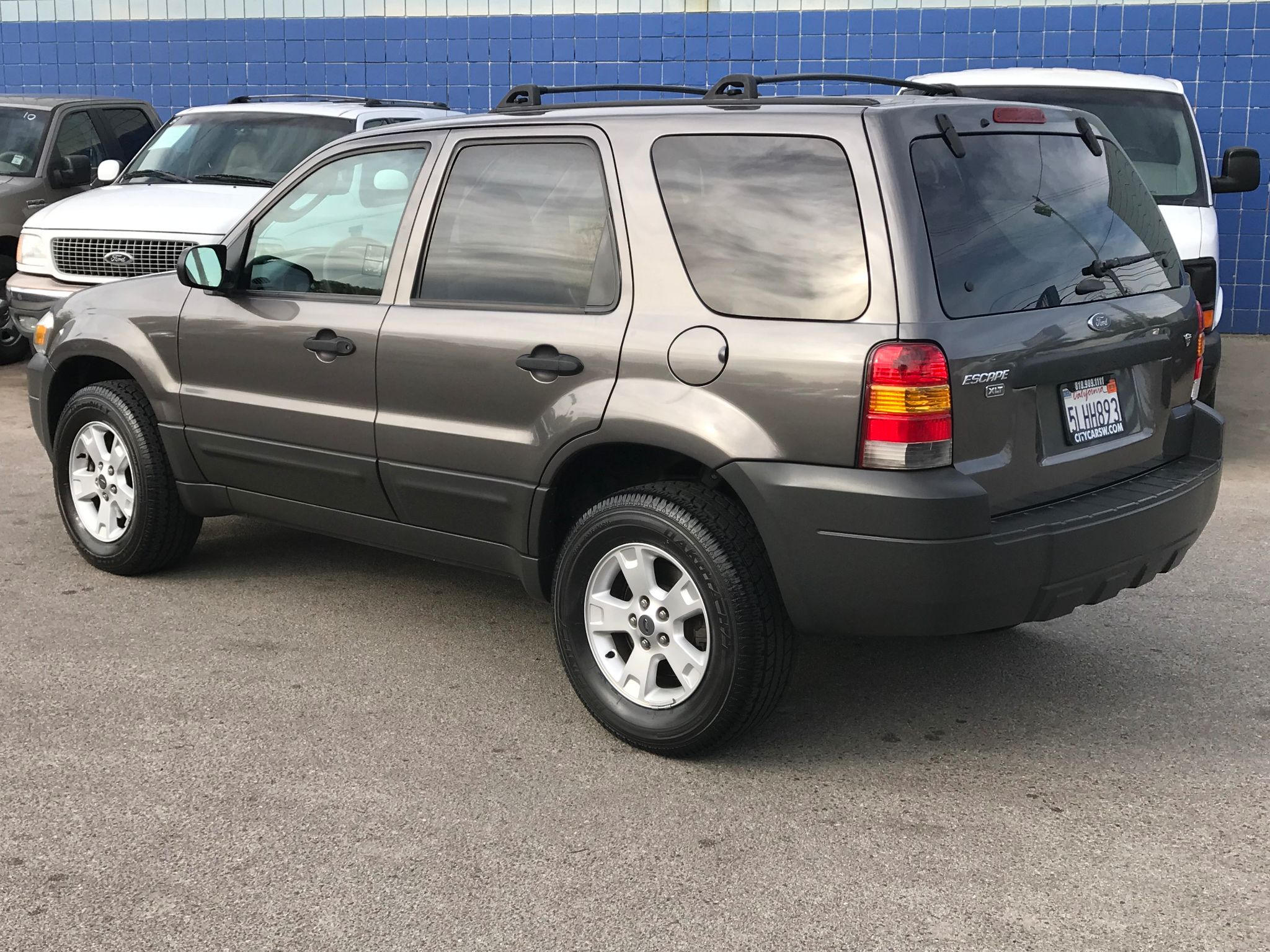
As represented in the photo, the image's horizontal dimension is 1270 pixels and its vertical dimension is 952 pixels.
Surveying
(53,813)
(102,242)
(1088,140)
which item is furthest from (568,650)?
(102,242)

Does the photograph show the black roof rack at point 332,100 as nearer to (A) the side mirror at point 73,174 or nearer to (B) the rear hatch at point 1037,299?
(A) the side mirror at point 73,174

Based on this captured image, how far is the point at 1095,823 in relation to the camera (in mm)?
3711

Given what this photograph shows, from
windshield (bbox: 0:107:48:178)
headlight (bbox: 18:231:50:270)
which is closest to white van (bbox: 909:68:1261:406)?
headlight (bbox: 18:231:50:270)

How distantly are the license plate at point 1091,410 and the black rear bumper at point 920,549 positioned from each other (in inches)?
7.1

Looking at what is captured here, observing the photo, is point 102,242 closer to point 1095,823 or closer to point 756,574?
point 756,574

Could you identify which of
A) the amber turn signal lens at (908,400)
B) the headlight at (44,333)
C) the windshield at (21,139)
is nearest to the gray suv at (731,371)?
the amber turn signal lens at (908,400)

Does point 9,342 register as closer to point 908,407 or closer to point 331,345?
point 331,345

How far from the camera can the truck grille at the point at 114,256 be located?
8.82 m

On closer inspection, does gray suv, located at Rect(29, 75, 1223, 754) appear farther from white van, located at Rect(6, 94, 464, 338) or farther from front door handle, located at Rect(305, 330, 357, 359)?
white van, located at Rect(6, 94, 464, 338)

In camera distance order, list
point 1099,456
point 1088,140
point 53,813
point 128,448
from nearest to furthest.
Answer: point 53,813 → point 1099,456 → point 1088,140 → point 128,448

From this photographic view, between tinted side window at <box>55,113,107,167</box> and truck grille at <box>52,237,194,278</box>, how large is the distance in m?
2.53

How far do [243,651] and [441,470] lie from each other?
1025 millimetres

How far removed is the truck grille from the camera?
882cm

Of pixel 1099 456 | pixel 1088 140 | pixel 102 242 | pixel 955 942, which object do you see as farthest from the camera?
pixel 102 242
